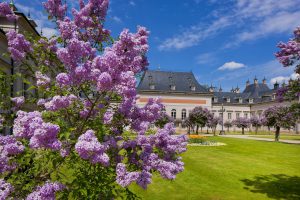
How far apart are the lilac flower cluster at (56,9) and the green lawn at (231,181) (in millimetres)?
7733

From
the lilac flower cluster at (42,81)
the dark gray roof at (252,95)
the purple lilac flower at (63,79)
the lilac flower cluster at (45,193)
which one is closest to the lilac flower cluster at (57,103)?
the purple lilac flower at (63,79)

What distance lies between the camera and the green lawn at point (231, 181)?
1147cm

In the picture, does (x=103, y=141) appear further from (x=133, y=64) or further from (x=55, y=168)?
(x=133, y=64)

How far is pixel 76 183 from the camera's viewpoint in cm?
420

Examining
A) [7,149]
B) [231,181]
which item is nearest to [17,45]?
[7,149]

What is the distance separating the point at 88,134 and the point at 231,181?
12.1m

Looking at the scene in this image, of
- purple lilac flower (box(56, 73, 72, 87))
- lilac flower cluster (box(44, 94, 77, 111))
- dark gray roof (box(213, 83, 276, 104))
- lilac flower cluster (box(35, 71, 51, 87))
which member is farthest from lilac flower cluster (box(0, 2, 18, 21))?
dark gray roof (box(213, 83, 276, 104))

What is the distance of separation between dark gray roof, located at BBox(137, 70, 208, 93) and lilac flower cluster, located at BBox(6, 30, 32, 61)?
57.3m

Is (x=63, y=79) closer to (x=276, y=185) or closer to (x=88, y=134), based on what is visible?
(x=88, y=134)

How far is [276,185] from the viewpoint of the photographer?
13.1 metres

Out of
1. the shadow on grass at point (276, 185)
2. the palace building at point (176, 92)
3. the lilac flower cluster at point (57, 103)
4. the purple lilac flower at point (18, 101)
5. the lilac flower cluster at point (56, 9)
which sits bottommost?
the shadow on grass at point (276, 185)

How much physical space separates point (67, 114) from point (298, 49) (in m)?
8.70

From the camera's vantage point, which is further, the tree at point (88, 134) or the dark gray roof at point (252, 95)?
the dark gray roof at point (252, 95)

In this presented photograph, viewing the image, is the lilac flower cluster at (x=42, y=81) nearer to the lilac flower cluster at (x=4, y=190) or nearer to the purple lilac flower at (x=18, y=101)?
the purple lilac flower at (x=18, y=101)
